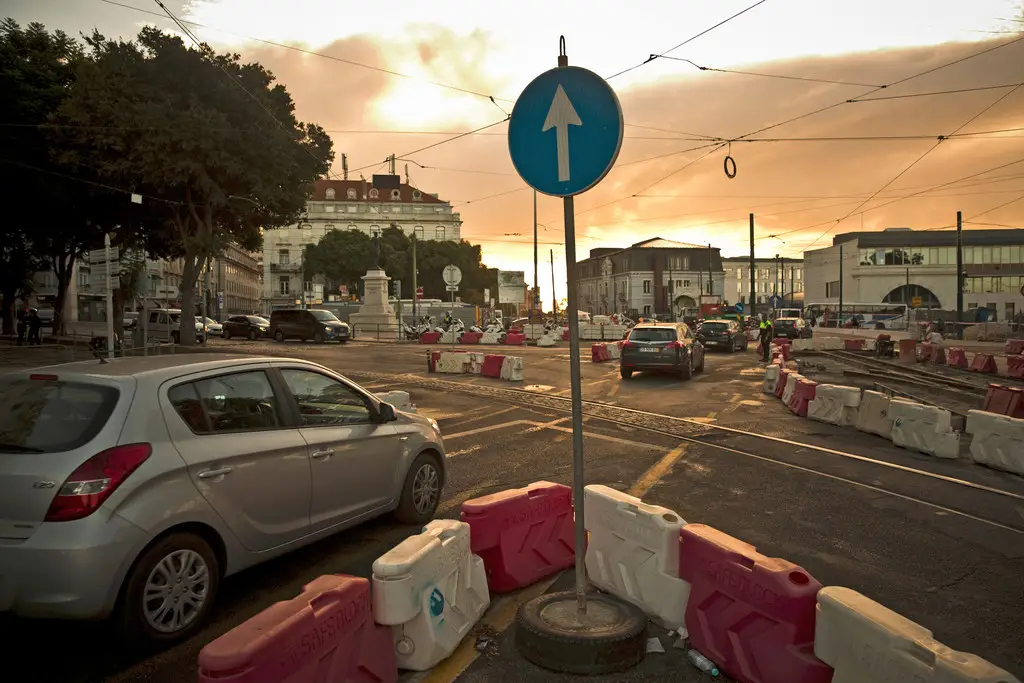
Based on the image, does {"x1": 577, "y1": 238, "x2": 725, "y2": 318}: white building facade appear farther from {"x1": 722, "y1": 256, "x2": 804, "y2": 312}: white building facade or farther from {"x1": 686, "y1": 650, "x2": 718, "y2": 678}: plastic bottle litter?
{"x1": 686, "y1": 650, "x2": 718, "y2": 678}: plastic bottle litter

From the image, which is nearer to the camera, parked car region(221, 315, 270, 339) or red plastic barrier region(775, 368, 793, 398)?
red plastic barrier region(775, 368, 793, 398)

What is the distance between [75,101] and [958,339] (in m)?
47.3

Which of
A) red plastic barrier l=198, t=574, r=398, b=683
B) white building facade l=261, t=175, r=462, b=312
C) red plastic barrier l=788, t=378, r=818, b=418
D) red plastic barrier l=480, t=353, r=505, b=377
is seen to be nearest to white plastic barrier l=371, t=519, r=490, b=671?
red plastic barrier l=198, t=574, r=398, b=683

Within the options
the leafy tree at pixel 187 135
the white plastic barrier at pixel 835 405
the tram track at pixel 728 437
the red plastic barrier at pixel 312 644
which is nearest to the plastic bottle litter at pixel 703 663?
the red plastic barrier at pixel 312 644

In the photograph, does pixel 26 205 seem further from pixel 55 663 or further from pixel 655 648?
pixel 655 648

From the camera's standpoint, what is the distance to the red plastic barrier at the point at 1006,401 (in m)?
9.91


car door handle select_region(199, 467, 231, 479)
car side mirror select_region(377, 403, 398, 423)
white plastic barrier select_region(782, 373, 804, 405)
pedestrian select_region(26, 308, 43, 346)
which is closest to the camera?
car door handle select_region(199, 467, 231, 479)

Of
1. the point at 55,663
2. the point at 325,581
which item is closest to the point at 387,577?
the point at 325,581

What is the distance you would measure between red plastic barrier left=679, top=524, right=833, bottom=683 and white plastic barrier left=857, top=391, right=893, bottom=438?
6.92m

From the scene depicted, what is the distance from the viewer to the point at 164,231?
97.1 ft

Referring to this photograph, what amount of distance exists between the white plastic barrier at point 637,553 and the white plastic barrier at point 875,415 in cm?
666

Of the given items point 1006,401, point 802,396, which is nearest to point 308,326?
point 802,396

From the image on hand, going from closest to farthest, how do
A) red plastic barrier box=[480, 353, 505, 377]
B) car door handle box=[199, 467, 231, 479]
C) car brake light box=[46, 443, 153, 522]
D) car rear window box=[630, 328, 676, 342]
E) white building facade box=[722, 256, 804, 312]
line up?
1. car brake light box=[46, 443, 153, 522]
2. car door handle box=[199, 467, 231, 479]
3. car rear window box=[630, 328, 676, 342]
4. red plastic barrier box=[480, 353, 505, 377]
5. white building facade box=[722, 256, 804, 312]

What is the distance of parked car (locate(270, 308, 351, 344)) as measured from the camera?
114 ft
